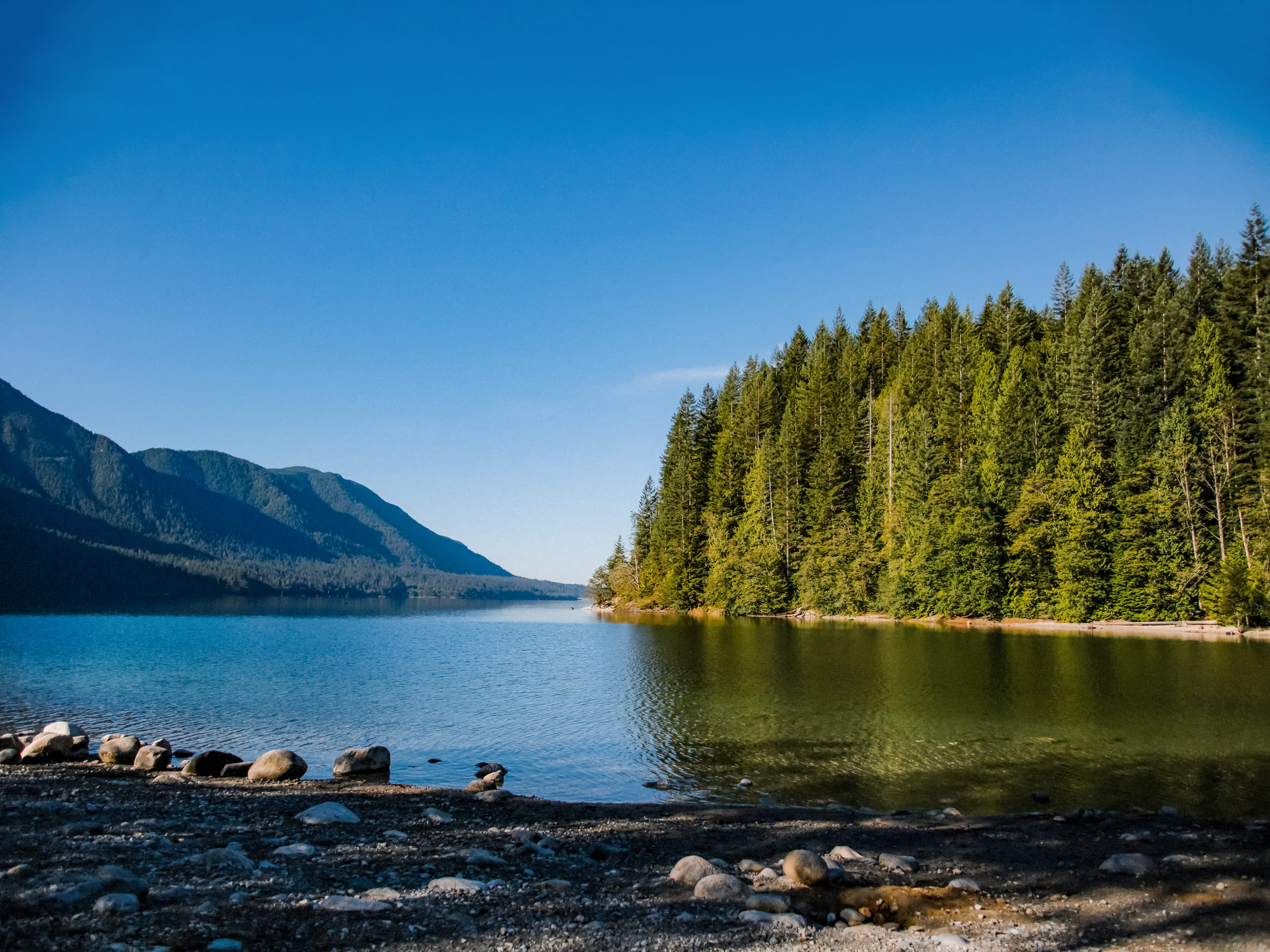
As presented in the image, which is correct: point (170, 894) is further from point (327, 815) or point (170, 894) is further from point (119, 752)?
point (119, 752)

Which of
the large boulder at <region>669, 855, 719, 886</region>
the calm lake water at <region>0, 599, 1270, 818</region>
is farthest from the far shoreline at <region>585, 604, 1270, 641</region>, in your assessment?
the large boulder at <region>669, 855, 719, 886</region>

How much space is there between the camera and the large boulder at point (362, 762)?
1766 centimetres

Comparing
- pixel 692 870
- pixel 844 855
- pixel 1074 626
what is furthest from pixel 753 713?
pixel 1074 626

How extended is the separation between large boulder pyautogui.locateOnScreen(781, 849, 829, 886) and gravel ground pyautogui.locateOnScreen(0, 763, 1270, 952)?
0.62ft

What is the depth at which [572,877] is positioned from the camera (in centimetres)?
923

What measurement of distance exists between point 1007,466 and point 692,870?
7331 centimetres

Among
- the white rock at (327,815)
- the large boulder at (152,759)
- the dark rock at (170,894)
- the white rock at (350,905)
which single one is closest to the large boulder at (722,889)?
the white rock at (350,905)

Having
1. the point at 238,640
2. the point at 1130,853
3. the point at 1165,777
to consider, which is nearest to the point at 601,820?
the point at 1130,853

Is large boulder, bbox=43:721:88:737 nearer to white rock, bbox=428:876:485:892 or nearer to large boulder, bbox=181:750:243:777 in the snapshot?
large boulder, bbox=181:750:243:777

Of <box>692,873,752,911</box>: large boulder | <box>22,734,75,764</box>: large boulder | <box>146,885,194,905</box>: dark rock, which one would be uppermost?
<box>146,885,194,905</box>: dark rock

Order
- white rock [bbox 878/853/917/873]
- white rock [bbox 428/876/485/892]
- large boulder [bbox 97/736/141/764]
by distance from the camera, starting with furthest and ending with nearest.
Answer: large boulder [bbox 97/736/141/764] < white rock [bbox 878/853/917/873] < white rock [bbox 428/876/485/892]

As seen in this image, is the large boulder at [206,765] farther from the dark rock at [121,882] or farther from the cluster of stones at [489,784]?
the dark rock at [121,882]

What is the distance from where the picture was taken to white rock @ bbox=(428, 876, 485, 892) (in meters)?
8.04

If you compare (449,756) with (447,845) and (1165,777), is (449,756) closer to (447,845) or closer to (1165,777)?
(447,845)
